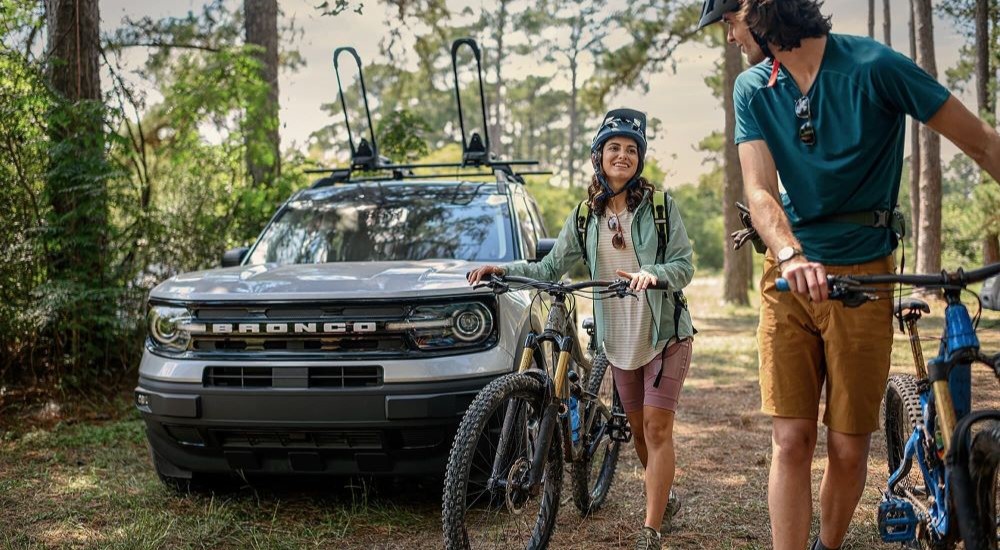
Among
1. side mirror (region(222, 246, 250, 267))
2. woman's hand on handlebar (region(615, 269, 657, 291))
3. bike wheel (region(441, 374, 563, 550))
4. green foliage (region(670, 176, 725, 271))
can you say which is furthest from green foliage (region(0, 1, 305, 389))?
green foliage (region(670, 176, 725, 271))

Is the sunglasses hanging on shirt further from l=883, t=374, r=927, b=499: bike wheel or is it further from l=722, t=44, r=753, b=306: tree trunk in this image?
l=722, t=44, r=753, b=306: tree trunk

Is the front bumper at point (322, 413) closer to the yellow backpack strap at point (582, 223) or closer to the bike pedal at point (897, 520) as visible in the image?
the yellow backpack strap at point (582, 223)

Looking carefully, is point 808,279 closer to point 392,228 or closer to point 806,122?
point 806,122

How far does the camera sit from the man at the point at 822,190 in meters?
2.84

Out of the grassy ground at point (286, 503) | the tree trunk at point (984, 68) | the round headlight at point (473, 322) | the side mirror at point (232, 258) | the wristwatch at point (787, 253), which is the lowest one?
the grassy ground at point (286, 503)

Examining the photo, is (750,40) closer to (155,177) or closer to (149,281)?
(149,281)

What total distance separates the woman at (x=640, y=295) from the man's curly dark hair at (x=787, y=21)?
1076 mm

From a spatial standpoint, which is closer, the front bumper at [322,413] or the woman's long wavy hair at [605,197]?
the woman's long wavy hair at [605,197]

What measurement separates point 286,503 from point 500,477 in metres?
1.85

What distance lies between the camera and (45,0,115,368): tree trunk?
23.4ft

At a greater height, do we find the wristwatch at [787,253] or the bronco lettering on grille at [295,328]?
the wristwatch at [787,253]

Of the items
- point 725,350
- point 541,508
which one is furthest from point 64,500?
point 725,350

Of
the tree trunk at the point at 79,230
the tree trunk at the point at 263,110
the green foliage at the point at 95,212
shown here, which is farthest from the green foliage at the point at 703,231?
the tree trunk at the point at 79,230

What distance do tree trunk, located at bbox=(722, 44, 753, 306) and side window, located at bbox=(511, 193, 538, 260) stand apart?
12.4 m
